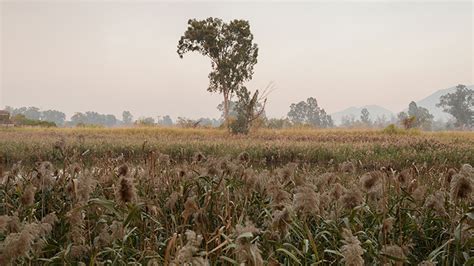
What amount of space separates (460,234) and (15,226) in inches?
80.4

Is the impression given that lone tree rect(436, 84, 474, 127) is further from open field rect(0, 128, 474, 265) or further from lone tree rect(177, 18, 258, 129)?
open field rect(0, 128, 474, 265)

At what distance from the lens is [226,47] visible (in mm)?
39750

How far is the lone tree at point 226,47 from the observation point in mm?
39000

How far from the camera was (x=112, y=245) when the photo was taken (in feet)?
8.21

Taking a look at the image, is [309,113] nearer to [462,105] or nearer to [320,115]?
[320,115]

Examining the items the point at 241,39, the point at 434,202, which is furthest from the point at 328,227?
the point at 241,39

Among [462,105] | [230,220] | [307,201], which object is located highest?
[462,105]

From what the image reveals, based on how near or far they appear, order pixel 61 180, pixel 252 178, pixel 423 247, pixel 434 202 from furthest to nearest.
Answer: pixel 61 180
pixel 252 178
pixel 423 247
pixel 434 202

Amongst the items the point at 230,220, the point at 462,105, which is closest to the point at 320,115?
the point at 462,105

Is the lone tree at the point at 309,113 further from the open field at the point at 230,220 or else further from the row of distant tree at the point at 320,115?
the open field at the point at 230,220

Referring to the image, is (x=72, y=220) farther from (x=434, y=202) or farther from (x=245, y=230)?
(x=434, y=202)

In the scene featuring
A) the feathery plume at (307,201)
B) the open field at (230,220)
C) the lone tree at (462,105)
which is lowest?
the open field at (230,220)

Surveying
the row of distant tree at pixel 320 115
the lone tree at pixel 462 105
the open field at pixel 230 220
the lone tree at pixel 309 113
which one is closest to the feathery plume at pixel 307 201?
the open field at pixel 230 220

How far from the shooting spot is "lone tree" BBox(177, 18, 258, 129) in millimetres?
39000
